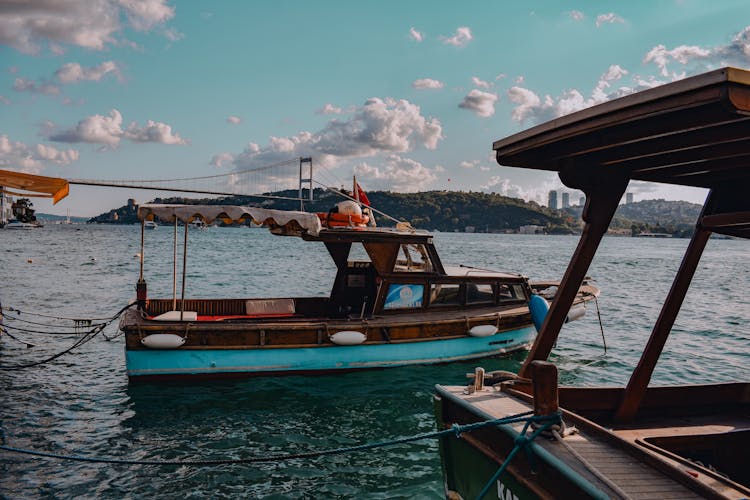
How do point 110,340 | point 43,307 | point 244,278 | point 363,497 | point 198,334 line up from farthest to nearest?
point 244,278, point 43,307, point 110,340, point 198,334, point 363,497

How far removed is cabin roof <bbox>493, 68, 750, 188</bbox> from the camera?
10.7ft

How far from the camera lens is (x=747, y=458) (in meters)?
5.53

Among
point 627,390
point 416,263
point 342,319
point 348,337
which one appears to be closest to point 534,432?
point 627,390

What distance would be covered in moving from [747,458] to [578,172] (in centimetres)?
347

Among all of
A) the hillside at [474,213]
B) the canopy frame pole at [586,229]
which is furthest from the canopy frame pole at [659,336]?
the hillside at [474,213]

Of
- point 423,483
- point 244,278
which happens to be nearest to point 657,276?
point 244,278

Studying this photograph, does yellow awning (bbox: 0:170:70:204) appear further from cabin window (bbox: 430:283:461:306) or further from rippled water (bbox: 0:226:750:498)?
cabin window (bbox: 430:283:461:306)

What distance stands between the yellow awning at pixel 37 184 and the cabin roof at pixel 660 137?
10596 millimetres

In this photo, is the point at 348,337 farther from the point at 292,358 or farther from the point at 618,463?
the point at 618,463

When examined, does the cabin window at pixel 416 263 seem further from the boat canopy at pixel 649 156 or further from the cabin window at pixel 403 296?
the boat canopy at pixel 649 156

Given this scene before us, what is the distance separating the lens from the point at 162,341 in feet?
35.6

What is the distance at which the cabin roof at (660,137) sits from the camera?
3.26 metres

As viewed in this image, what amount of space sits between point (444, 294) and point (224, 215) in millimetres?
5590

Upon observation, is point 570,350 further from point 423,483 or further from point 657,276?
point 657,276
